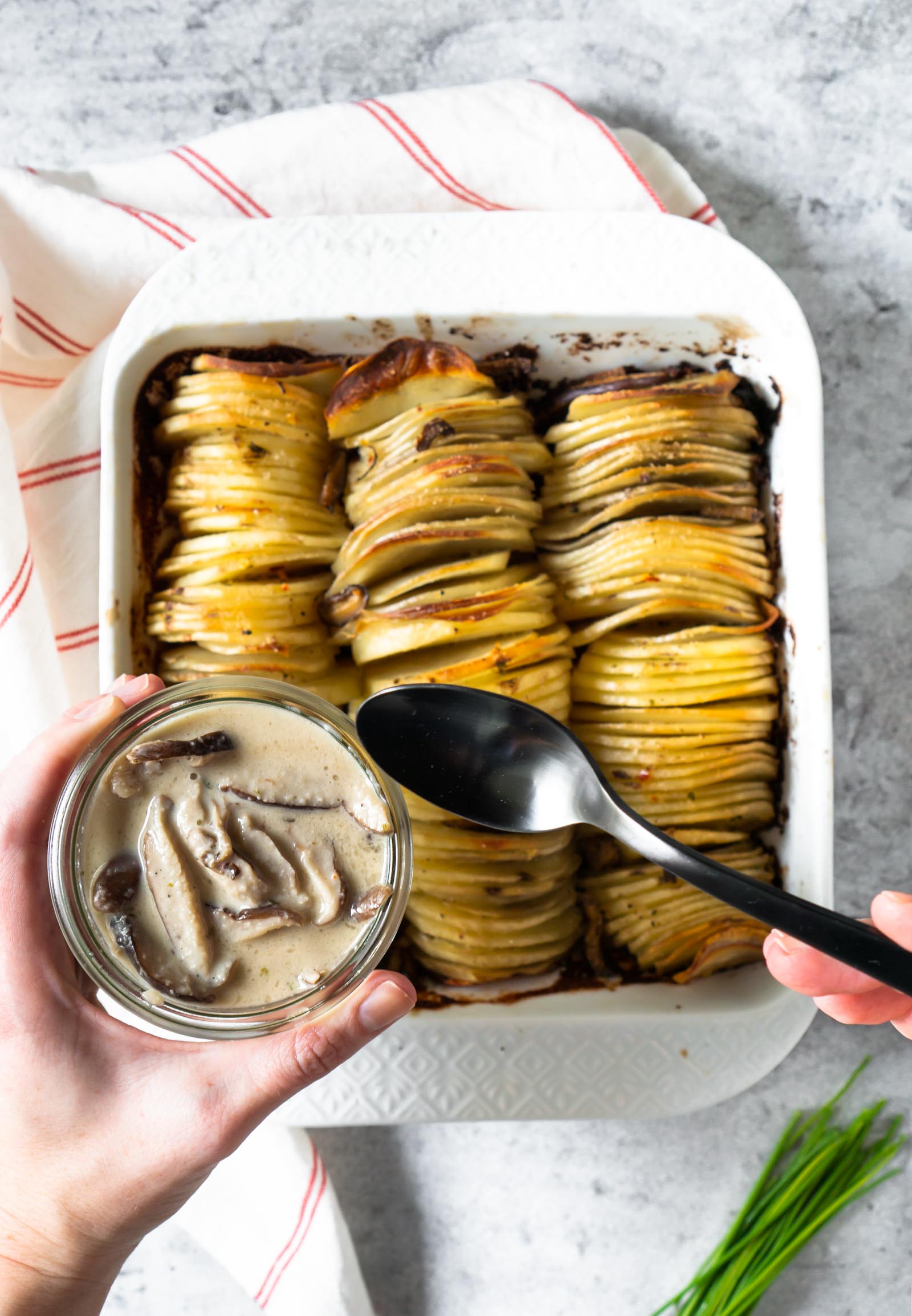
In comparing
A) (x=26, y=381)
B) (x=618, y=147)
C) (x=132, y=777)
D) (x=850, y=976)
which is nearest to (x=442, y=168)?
(x=618, y=147)

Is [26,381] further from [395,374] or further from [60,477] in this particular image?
[395,374]

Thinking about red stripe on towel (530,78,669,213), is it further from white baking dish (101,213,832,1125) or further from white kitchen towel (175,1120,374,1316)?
white kitchen towel (175,1120,374,1316)

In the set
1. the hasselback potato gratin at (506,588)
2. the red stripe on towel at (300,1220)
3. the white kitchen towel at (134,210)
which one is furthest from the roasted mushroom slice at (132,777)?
the red stripe on towel at (300,1220)

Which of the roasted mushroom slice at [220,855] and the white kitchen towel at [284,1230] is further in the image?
the white kitchen towel at [284,1230]

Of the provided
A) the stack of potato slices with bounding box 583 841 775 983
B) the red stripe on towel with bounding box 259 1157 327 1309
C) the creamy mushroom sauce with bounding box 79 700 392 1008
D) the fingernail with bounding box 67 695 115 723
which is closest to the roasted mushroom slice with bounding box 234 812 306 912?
the creamy mushroom sauce with bounding box 79 700 392 1008

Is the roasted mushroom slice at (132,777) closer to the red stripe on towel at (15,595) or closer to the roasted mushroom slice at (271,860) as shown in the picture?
the roasted mushroom slice at (271,860)

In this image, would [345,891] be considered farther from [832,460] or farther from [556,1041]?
[832,460]

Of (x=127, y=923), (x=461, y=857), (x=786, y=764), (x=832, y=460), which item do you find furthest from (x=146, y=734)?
(x=832, y=460)
